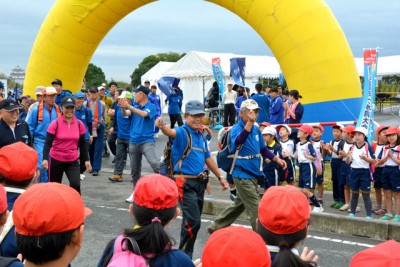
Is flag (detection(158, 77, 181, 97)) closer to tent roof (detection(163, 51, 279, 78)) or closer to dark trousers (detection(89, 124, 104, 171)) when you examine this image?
dark trousers (detection(89, 124, 104, 171))

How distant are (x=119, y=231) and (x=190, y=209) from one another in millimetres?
1814

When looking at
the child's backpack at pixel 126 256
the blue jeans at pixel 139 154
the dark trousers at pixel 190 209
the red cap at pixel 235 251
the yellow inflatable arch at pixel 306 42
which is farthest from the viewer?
the yellow inflatable arch at pixel 306 42

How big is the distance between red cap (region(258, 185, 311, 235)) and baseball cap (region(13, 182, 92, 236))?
1043 millimetres

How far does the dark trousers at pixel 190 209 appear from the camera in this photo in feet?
15.9

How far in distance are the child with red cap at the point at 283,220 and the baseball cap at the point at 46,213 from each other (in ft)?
3.45

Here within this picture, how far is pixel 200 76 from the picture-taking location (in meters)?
24.7

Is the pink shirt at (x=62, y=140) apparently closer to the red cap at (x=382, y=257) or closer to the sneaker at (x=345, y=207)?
the sneaker at (x=345, y=207)

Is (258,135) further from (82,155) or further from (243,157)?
(82,155)

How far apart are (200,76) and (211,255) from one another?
22862 millimetres

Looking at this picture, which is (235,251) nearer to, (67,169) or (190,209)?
(190,209)

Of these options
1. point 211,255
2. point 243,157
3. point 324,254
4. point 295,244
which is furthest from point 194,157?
→ point 211,255

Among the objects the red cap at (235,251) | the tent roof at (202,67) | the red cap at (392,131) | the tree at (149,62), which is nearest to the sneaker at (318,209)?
the red cap at (392,131)

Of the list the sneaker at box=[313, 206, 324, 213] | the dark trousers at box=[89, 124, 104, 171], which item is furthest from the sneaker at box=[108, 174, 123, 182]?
the sneaker at box=[313, 206, 324, 213]

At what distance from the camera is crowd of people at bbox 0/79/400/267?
2.15 m
